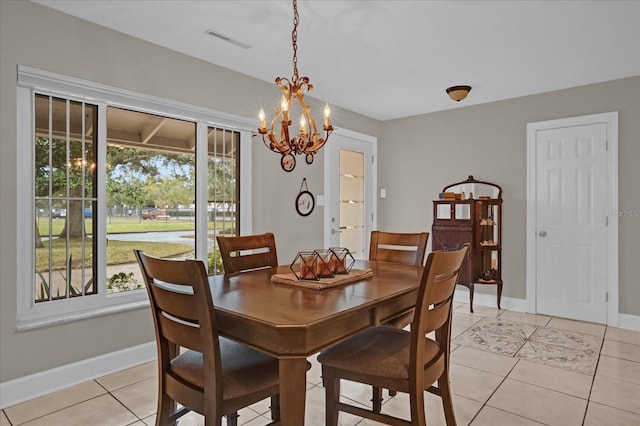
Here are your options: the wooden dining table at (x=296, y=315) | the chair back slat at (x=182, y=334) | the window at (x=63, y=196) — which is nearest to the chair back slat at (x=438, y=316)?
the wooden dining table at (x=296, y=315)

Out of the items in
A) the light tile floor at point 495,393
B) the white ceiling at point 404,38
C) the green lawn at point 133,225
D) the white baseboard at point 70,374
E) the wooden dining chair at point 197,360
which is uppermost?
the white ceiling at point 404,38

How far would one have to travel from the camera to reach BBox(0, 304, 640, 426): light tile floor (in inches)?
84.7

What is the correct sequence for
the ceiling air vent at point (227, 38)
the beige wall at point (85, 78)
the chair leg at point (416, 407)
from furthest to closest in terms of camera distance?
the ceiling air vent at point (227, 38) → the beige wall at point (85, 78) → the chair leg at point (416, 407)

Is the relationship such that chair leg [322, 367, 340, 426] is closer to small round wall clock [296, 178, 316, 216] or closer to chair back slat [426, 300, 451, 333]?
chair back slat [426, 300, 451, 333]

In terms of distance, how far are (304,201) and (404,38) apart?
77.8 inches

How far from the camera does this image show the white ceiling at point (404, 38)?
2.41 metres

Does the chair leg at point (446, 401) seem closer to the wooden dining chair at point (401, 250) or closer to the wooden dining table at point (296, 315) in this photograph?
the wooden dining table at point (296, 315)

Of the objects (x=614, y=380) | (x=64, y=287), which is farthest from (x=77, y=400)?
(x=614, y=380)

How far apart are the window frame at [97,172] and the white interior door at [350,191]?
1524 millimetres

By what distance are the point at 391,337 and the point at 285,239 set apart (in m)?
2.24

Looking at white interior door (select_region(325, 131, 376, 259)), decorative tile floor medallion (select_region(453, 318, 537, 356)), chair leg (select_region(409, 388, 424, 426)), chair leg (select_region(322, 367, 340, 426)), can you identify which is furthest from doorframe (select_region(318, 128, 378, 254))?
chair leg (select_region(409, 388, 424, 426))

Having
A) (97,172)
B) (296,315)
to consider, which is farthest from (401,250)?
(97,172)

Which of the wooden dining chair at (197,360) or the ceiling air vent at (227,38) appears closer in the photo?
the wooden dining chair at (197,360)

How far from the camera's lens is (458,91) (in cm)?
383
